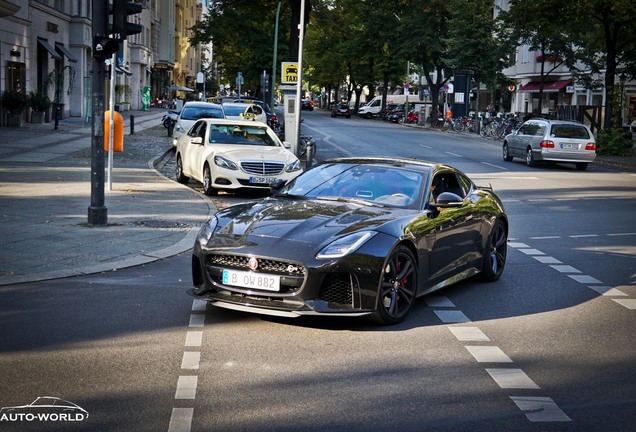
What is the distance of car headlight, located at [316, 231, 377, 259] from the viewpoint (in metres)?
7.52

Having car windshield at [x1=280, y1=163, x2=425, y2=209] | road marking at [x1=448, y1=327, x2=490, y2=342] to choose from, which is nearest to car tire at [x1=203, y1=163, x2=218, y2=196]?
car windshield at [x1=280, y1=163, x2=425, y2=209]

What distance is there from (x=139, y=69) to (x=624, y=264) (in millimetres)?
74200

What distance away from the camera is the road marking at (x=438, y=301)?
8.97 m

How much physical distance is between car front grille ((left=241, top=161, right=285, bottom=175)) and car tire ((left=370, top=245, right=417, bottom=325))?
1026 cm

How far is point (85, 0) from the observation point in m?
54.9

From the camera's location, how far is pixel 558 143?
30.7 metres

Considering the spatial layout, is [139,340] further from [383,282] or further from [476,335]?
[476,335]

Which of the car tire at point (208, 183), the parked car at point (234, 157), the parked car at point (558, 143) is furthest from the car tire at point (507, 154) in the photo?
the car tire at point (208, 183)

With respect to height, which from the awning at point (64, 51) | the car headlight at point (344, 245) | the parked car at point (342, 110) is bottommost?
the parked car at point (342, 110)

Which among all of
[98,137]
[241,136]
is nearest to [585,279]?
[98,137]

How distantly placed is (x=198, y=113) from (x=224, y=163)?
11.7m

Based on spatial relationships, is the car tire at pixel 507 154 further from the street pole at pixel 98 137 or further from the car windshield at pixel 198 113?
the street pole at pixel 98 137

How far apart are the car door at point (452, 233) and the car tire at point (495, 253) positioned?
0.29 meters

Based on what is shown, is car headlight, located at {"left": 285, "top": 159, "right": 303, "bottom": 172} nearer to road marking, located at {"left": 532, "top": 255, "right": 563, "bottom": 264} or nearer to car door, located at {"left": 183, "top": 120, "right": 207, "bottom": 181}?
car door, located at {"left": 183, "top": 120, "right": 207, "bottom": 181}
